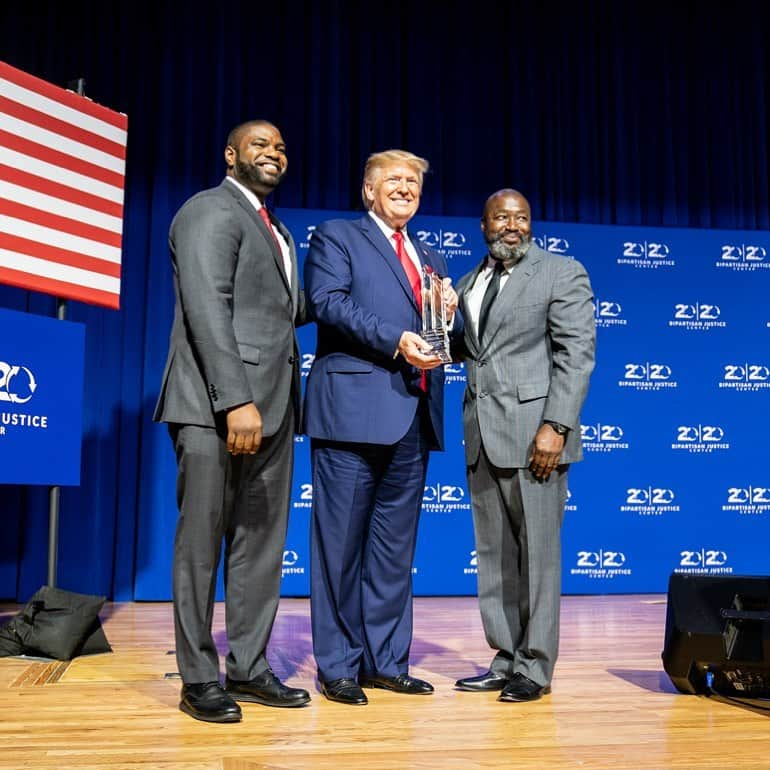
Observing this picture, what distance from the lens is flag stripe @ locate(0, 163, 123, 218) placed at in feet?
12.0

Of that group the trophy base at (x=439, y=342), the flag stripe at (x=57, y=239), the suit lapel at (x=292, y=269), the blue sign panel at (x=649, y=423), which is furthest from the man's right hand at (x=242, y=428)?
the blue sign panel at (x=649, y=423)

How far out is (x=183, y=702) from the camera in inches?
93.8

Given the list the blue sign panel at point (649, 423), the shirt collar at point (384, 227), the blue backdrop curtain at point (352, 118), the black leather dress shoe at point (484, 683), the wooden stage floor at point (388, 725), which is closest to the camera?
the wooden stage floor at point (388, 725)

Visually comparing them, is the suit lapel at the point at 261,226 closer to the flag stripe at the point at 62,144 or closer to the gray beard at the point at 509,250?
the gray beard at the point at 509,250

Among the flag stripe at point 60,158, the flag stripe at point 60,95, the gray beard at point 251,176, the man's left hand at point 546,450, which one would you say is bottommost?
the man's left hand at point 546,450

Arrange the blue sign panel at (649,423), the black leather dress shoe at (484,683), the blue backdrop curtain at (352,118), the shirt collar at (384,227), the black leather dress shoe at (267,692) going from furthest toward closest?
the blue sign panel at (649,423)
the blue backdrop curtain at (352,118)
the shirt collar at (384,227)
the black leather dress shoe at (484,683)
the black leather dress shoe at (267,692)

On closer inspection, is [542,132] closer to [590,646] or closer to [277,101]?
[277,101]

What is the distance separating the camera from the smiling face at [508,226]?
284 centimetres

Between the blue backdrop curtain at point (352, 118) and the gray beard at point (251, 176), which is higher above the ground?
the blue backdrop curtain at point (352, 118)

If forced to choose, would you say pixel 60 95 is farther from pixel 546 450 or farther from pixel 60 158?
pixel 546 450

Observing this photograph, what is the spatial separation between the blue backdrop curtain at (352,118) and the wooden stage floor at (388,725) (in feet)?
7.08

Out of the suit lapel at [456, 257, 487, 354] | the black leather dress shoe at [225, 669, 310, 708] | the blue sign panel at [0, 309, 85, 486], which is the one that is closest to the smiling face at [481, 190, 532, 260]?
the suit lapel at [456, 257, 487, 354]

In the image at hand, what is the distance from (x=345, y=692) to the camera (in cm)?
250

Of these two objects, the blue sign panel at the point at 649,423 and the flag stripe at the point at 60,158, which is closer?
the flag stripe at the point at 60,158
